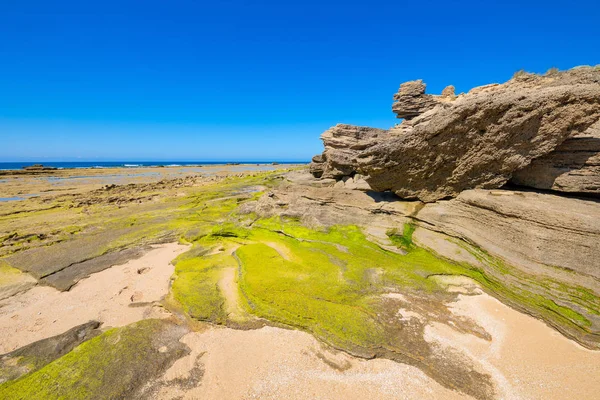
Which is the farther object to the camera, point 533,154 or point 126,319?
point 533,154

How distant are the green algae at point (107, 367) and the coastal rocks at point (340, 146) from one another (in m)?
17.4

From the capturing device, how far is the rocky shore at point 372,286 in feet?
18.2

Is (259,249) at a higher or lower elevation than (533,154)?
lower

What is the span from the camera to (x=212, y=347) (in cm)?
640

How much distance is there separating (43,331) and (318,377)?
779cm

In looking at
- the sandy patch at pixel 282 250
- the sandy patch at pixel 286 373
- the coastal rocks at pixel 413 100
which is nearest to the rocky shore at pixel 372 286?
the sandy patch at pixel 286 373

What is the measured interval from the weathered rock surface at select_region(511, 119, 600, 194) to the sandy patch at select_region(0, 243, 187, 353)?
46.9ft

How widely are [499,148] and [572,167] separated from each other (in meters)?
2.30

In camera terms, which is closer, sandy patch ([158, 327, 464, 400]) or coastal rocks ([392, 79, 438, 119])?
sandy patch ([158, 327, 464, 400])

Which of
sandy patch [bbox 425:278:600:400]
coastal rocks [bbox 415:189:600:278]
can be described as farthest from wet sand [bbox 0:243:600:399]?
coastal rocks [bbox 415:189:600:278]

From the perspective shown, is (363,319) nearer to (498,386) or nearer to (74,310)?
(498,386)

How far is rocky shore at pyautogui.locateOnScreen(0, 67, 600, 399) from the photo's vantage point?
555 centimetres

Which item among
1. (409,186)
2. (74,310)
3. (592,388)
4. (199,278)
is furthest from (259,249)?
(592,388)

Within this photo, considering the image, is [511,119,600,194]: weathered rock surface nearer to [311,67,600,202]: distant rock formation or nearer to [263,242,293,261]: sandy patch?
[311,67,600,202]: distant rock formation
